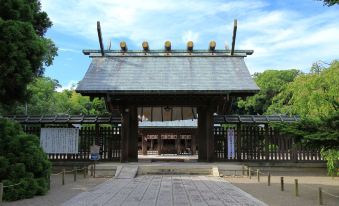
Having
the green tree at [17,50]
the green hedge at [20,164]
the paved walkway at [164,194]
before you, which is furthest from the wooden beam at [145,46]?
the green hedge at [20,164]

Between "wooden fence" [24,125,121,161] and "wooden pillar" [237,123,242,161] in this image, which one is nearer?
"wooden pillar" [237,123,242,161]

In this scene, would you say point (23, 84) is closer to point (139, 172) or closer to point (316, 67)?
point (139, 172)

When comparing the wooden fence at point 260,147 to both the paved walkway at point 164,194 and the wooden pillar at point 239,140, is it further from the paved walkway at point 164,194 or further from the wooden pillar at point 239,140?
the paved walkway at point 164,194

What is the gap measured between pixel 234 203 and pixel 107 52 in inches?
580

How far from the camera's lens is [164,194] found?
11.6 m

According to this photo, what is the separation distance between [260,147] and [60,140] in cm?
1063

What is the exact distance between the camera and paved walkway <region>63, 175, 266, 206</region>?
1017cm

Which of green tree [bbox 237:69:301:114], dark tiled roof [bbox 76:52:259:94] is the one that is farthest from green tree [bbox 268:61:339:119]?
green tree [bbox 237:69:301:114]

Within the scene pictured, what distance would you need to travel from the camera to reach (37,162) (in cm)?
1173

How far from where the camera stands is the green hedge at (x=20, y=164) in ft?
35.4

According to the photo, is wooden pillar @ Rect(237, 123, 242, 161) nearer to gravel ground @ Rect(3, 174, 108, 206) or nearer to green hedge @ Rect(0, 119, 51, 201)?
gravel ground @ Rect(3, 174, 108, 206)

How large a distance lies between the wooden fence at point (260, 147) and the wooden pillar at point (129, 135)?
4439 mm

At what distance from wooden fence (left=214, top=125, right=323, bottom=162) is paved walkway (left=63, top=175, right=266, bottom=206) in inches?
221

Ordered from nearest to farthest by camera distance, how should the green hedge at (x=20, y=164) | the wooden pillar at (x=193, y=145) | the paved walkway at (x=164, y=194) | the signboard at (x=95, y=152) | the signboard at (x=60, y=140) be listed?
the paved walkway at (x=164, y=194) < the green hedge at (x=20, y=164) < the signboard at (x=95, y=152) < the signboard at (x=60, y=140) < the wooden pillar at (x=193, y=145)
